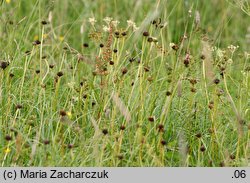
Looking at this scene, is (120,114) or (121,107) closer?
(121,107)

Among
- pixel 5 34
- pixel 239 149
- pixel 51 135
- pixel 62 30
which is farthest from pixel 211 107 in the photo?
pixel 62 30

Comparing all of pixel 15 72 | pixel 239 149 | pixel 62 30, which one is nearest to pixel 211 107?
pixel 239 149

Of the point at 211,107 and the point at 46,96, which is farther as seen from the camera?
the point at 46,96

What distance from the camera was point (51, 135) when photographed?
11.7ft

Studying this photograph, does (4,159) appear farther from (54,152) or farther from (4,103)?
(4,103)

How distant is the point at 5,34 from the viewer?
477 cm

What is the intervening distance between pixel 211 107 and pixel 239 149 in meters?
0.25

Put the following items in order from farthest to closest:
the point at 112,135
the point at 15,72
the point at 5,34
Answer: the point at 5,34 → the point at 15,72 → the point at 112,135

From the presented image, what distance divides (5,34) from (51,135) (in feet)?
4.65
